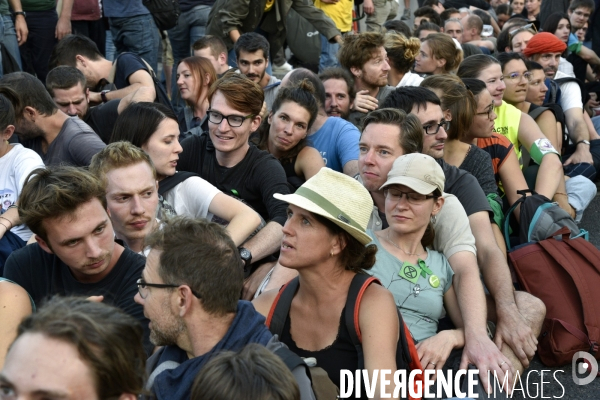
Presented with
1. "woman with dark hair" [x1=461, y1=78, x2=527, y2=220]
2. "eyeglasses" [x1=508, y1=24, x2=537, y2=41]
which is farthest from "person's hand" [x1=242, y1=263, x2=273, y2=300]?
"eyeglasses" [x1=508, y1=24, x2=537, y2=41]

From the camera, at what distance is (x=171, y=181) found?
4309 millimetres

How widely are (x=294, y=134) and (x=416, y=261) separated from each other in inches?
59.8

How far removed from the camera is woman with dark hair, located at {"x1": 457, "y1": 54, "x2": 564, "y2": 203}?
5820 millimetres

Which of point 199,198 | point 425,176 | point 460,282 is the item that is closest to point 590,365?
point 460,282

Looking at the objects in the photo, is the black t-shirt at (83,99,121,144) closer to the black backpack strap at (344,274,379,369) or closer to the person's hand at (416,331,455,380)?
the person's hand at (416,331,455,380)

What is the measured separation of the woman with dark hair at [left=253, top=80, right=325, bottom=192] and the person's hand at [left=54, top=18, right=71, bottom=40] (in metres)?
2.69

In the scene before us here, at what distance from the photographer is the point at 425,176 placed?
3.74 meters

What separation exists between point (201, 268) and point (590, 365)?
2.51 m

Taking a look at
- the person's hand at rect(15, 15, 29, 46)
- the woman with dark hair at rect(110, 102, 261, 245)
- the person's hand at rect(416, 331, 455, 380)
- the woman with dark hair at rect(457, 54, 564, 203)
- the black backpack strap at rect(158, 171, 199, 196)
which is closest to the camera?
the person's hand at rect(416, 331, 455, 380)

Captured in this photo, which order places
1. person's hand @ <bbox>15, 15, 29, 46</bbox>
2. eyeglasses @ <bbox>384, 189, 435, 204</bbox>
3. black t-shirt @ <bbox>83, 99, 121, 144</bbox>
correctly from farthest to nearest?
1. person's hand @ <bbox>15, 15, 29, 46</bbox>
2. black t-shirt @ <bbox>83, 99, 121, 144</bbox>
3. eyeglasses @ <bbox>384, 189, 435, 204</bbox>

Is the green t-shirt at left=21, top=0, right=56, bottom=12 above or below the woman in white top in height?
below

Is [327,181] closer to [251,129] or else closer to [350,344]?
[350,344]

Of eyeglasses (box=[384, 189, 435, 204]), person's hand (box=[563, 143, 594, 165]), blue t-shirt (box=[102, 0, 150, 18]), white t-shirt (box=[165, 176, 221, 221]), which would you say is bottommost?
person's hand (box=[563, 143, 594, 165])

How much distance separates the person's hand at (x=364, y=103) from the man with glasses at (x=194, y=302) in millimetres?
3747
